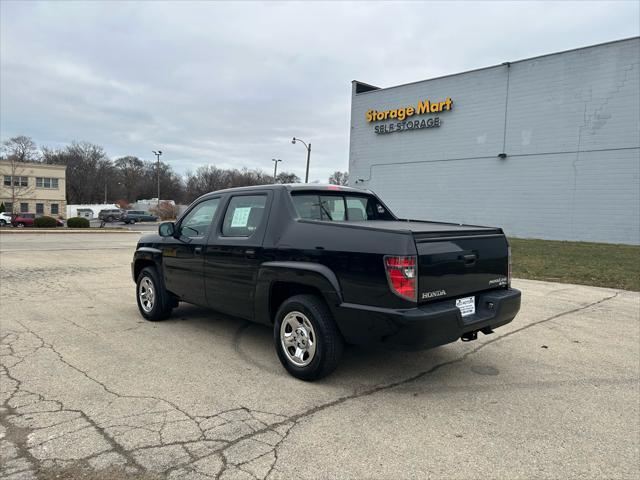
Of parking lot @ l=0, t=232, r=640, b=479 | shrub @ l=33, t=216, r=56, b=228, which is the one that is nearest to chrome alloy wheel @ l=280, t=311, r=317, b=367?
parking lot @ l=0, t=232, r=640, b=479

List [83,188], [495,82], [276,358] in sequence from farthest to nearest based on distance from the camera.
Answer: [83,188] → [495,82] → [276,358]

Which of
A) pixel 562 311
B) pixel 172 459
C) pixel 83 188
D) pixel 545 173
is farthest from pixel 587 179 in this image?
pixel 83 188

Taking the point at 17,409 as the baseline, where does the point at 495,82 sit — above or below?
above

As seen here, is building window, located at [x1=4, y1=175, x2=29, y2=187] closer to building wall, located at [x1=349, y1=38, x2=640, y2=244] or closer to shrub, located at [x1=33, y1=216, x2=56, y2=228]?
shrub, located at [x1=33, y1=216, x2=56, y2=228]

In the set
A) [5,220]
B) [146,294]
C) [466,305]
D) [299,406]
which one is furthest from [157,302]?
[5,220]

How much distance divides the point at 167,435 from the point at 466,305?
8.25 ft

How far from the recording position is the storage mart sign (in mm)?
26922

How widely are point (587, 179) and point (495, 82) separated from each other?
712 cm

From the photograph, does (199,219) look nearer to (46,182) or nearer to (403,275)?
(403,275)

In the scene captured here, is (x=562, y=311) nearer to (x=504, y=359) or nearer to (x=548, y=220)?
(x=504, y=359)

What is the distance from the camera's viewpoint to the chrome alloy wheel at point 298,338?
3.93 meters

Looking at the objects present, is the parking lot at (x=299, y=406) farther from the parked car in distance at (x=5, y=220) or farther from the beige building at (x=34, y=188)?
the beige building at (x=34, y=188)

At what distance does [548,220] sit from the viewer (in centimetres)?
2291

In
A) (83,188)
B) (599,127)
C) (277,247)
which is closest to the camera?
(277,247)
